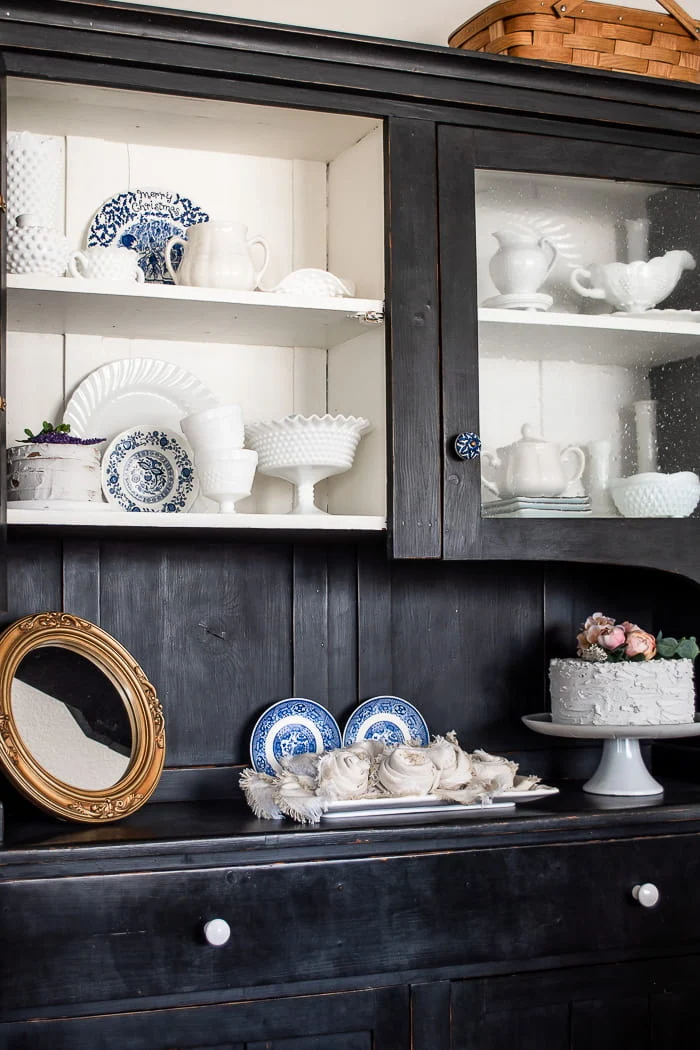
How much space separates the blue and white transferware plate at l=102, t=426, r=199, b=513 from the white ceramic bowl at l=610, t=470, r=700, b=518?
69 centimetres

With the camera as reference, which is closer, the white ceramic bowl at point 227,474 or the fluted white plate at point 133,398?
the white ceramic bowl at point 227,474

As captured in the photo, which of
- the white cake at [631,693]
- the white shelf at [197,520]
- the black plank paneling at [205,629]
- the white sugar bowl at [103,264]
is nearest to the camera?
the white shelf at [197,520]

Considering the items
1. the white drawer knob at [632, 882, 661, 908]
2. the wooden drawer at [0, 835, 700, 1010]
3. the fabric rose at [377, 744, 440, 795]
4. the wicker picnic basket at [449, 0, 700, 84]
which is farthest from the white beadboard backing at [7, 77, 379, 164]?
the white drawer knob at [632, 882, 661, 908]

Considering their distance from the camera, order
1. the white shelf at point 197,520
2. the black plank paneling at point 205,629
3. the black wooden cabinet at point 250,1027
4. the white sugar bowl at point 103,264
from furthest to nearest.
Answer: the black plank paneling at point 205,629 → the white sugar bowl at point 103,264 → the white shelf at point 197,520 → the black wooden cabinet at point 250,1027

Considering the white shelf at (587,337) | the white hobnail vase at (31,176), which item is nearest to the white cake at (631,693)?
the white shelf at (587,337)

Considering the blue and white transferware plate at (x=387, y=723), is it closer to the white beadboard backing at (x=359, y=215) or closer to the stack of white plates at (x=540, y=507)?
the stack of white plates at (x=540, y=507)

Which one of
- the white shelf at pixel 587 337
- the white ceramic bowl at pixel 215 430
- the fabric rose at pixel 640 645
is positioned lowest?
the fabric rose at pixel 640 645

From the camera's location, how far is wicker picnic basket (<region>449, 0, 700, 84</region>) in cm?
188

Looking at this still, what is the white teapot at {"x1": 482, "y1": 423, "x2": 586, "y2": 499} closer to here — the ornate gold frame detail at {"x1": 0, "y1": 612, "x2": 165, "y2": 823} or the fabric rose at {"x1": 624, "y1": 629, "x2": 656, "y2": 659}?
the fabric rose at {"x1": 624, "y1": 629, "x2": 656, "y2": 659}

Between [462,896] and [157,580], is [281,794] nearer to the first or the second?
[462,896]

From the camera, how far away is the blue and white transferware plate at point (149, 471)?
1935 millimetres

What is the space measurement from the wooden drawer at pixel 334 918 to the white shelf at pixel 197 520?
18.9 inches

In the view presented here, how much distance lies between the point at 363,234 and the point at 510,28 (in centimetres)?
40

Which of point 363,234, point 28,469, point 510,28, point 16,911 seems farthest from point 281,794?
point 510,28
